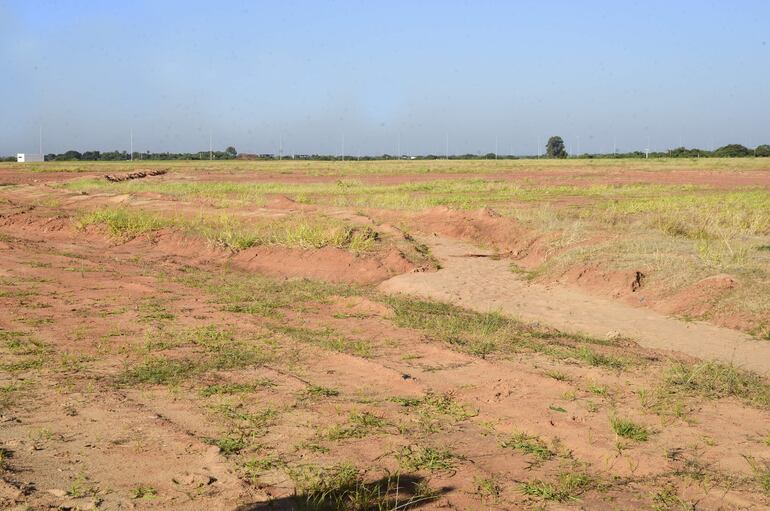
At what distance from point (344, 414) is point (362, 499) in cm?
154

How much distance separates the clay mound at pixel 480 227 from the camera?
16.8m

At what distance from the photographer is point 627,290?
38.4 ft

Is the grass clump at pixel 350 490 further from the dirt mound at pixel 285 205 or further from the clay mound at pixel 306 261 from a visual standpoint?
the dirt mound at pixel 285 205

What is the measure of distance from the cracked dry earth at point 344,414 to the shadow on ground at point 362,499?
0.02 metres

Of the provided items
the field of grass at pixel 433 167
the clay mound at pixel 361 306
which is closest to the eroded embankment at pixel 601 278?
the clay mound at pixel 361 306

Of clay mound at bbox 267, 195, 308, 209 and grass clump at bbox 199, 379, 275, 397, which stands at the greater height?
clay mound at bbox 267, 195, 308, 209

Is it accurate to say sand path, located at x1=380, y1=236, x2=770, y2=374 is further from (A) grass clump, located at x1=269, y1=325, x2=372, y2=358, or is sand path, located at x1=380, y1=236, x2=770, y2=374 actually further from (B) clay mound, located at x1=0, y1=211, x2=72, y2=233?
(B) clay mound, located at x1=0, y1=211, x2=72, y2=233

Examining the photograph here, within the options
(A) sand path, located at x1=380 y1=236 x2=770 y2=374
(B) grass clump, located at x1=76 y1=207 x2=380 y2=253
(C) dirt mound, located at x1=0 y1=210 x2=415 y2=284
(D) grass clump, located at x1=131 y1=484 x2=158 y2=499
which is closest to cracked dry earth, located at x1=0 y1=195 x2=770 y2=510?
(D) grass clump, located at x1=131 y1=484 x2=158 y2=499

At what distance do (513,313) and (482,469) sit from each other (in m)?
6.09

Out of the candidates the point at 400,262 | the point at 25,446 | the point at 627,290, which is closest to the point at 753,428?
the point at 25,446

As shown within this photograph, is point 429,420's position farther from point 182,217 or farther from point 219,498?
point 182,217

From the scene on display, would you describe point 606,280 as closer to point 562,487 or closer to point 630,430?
point 630,430

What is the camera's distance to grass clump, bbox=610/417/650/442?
5.52 m

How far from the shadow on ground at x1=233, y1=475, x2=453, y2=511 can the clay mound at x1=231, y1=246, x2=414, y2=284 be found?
346 inches
